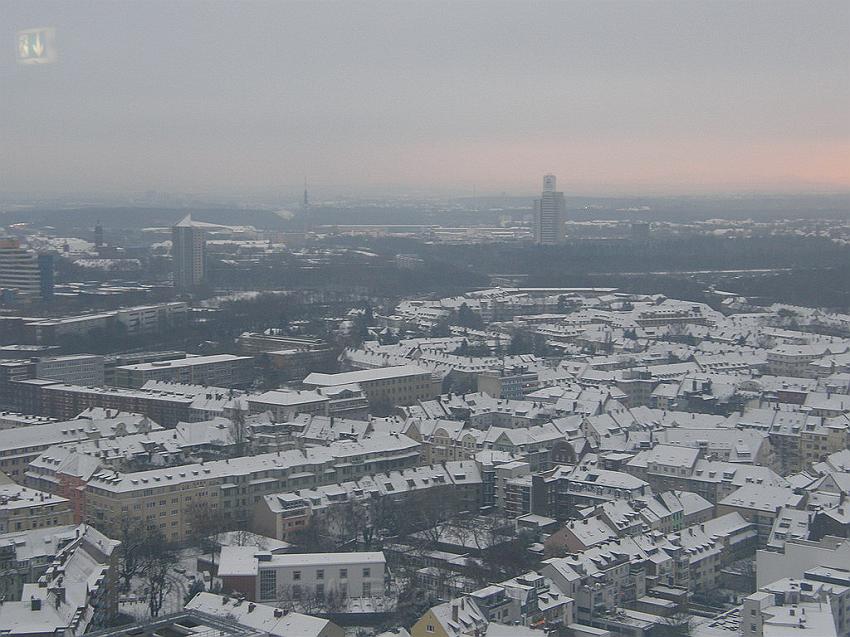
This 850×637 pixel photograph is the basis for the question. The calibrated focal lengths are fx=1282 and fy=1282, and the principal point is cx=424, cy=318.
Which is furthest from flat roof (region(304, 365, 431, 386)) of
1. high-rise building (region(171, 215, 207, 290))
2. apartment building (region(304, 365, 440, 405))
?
high-rise building (region(171, 215, 207, 290))

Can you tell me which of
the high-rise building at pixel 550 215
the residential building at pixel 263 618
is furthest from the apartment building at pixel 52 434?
the high-rise building at pixel 550 215

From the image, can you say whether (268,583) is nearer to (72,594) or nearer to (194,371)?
(72,594)

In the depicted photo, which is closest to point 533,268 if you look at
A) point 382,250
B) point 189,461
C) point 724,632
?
point 382,250

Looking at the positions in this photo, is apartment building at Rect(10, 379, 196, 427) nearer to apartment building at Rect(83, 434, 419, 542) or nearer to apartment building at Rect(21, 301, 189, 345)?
apartment building at Rect(83, 434, 419, 542)

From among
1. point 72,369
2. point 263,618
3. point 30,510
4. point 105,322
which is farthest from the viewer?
point 105,322

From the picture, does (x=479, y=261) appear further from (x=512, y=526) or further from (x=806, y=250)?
(x=512, y=526)

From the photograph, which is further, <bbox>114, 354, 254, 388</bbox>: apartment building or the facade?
the facade

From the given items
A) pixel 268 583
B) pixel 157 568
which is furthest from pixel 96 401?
pixel 268 583
